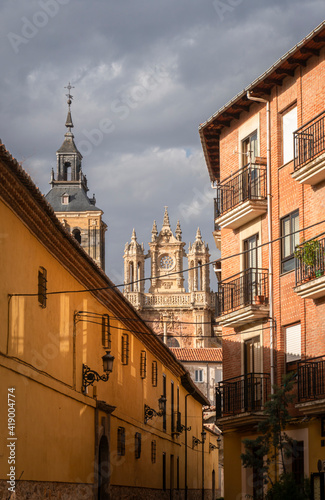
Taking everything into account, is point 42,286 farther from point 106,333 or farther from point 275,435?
point 106,333

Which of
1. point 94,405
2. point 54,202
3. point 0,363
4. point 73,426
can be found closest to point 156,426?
point 94,405

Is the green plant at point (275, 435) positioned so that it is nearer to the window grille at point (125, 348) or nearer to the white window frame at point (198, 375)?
the window grille at point (125, 348)

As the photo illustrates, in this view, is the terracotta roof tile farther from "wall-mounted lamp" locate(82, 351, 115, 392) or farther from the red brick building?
"wall-mounted lamp" locate(82, 351, 115, 392)

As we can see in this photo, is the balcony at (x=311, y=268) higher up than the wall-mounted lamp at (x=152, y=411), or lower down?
higher up

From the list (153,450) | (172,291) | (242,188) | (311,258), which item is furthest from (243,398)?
(172,291)

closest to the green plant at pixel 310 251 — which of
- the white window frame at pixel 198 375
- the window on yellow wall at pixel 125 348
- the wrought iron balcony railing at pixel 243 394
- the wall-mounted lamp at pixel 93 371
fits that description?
the wrought iron balcony railing at pixel 243 394

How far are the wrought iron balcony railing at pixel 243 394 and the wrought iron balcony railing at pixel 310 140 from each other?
5883mm

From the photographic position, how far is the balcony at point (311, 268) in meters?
21.1

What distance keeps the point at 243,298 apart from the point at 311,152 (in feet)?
16.6

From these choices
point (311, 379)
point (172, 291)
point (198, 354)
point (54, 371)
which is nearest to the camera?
point (54, 371)

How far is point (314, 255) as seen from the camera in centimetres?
2131

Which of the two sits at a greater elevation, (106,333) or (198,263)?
(198,263)

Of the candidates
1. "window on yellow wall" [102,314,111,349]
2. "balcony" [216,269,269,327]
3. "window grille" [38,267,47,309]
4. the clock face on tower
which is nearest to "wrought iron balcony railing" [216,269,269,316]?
"balcony" [216,269,269,327]

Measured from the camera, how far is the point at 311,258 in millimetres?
21312
